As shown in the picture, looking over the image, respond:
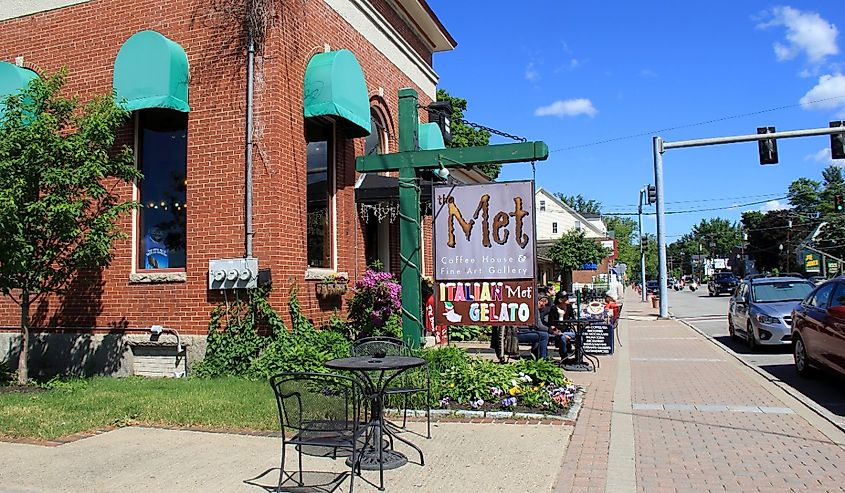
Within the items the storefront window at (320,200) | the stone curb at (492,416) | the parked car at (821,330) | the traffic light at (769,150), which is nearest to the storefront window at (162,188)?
the storefront window at (320,200)

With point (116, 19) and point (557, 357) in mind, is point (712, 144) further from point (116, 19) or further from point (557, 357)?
point (116, 19)

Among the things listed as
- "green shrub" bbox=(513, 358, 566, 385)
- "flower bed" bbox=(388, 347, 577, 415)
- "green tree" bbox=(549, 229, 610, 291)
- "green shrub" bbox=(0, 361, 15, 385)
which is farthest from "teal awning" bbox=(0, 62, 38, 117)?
"green tree" bbox=(549, 229, 610, 291)

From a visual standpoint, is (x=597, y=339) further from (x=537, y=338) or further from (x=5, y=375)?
(x=5, y=375)

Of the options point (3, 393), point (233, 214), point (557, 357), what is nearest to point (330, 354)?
point (233, 214)

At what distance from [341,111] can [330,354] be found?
388 cm

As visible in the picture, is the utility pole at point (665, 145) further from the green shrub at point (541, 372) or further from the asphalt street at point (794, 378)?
the green shrub at point (541, 372)

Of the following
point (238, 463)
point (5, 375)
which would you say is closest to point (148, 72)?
point (5, 375)

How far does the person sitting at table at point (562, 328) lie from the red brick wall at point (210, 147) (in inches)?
159

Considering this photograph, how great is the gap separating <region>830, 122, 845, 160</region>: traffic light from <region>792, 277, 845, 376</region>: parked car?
31.3 ft

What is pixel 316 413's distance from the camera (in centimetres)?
545

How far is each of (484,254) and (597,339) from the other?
14.2ft

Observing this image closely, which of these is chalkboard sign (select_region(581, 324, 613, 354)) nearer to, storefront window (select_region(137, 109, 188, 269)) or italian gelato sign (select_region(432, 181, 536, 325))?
italian gelato sign (select_region(432, 181, 536, 325))

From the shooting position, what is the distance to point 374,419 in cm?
589

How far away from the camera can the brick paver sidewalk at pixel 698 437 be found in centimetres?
542
